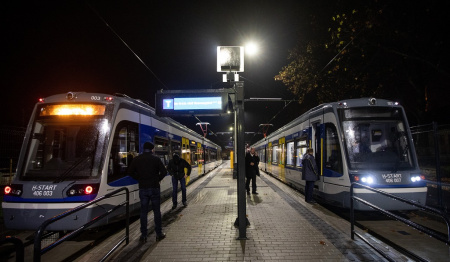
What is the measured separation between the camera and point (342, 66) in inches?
523

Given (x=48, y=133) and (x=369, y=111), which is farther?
(x=369, y=111)

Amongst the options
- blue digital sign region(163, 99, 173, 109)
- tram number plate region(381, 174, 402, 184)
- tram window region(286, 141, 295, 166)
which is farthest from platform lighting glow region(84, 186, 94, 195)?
tram window region(286, 141, 295, 166)

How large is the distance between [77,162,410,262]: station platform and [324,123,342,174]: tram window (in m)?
1.28

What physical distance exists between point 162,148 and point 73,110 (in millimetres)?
4231

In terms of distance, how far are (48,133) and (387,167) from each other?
26.6 ft

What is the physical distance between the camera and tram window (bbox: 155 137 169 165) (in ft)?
32.7

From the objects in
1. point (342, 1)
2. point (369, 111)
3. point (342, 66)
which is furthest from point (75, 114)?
point (342, 66)

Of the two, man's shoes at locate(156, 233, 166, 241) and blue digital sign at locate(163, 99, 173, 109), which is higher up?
blue digital sign at locate(163, 99, 173, 109)

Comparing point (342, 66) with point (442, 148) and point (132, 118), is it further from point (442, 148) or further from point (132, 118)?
point (132, 118)

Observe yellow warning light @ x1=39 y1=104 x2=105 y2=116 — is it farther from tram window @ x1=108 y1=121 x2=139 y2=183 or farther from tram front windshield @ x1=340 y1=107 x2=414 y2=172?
tram front windshield @ x1=340 y1=107 x2=414 y2=172

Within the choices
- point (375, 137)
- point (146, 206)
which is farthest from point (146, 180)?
point (375, 137)

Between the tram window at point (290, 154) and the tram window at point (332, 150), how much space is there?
4.44m

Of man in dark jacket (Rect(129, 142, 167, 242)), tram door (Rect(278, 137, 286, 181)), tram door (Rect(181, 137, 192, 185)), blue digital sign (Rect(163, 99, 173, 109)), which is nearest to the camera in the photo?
man in dark jacket (Rect(129, 142, 167, 242))

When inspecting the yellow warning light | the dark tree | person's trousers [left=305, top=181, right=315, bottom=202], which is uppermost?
the dark tree
